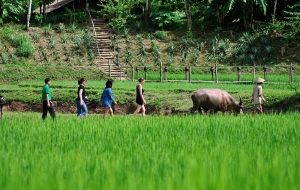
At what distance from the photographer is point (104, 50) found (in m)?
34.2

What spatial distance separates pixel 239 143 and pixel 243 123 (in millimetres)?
3109

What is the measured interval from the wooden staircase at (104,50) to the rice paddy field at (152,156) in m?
20.6

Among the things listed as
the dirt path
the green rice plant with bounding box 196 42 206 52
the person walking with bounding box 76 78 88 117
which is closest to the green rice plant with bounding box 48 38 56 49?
the green rice plant with bounding box 196 42 206 52

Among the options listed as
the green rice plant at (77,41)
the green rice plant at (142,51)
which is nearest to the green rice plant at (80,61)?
the green rice plant at (77,41)

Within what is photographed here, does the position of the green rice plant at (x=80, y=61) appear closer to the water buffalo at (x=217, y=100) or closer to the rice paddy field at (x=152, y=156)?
the water buffalo at (x=217, y=100)

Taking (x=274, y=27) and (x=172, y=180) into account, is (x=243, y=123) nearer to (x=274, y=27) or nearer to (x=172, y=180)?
(x=172, y=180)

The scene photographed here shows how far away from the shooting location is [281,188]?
3832 millimetres

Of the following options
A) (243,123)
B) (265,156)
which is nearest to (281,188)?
(265,156)

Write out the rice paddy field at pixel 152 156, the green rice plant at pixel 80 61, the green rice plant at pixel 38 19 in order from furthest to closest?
the green rice plant at pixel 38 19, the green rice plant at pixel 80 61, the rice paddy field at pixel 152 156

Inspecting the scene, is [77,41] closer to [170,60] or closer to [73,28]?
A: [73,28]

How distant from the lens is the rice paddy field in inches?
163

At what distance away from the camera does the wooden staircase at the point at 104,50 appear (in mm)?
30634

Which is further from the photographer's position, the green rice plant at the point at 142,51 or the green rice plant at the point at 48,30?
the green rice plant at the point at 48,30

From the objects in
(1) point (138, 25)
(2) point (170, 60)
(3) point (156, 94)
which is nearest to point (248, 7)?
(2) point (170, 60)
